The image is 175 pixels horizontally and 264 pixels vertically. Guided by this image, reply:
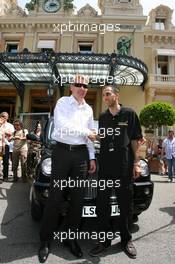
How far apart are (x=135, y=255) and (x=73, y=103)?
1901 mm

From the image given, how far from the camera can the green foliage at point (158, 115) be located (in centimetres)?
1488

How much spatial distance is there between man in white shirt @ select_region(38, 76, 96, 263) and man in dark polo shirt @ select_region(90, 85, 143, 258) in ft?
0.65

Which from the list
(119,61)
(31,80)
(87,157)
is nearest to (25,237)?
(87,157)

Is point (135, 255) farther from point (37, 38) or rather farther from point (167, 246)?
point (37, 38)

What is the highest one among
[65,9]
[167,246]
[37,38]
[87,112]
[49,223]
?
[65,9]

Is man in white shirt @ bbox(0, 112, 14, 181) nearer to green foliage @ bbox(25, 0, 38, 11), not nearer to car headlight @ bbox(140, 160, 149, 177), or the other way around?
car headlight @ bbox(140, 160, 149, 177)

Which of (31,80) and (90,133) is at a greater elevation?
(31,80)

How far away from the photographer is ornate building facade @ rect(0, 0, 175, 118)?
20.7 meters

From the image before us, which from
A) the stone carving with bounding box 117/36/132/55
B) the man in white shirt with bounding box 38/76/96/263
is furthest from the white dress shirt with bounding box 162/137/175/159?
the stone carving with bounding box 117/36/132/55

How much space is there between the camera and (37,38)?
71.9ft

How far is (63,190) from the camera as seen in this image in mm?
3328

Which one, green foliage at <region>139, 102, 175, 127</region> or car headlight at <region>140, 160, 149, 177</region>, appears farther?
green foliage at <region>139, 102, 175, 127</region>

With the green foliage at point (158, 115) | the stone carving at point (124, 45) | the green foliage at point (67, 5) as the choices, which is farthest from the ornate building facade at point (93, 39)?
the green foliage at point (158, 115)

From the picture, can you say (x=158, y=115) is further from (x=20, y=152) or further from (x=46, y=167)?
(x=46, y=167)
